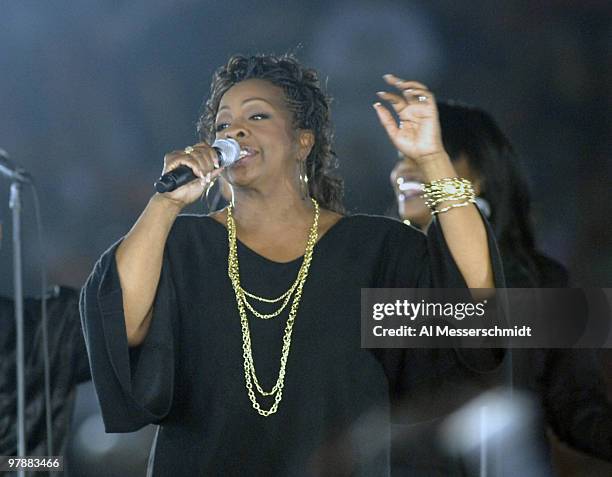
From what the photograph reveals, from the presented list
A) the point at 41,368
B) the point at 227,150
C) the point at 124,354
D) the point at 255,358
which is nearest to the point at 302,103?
the point at 227,150

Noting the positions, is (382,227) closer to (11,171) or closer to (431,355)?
(431,355)

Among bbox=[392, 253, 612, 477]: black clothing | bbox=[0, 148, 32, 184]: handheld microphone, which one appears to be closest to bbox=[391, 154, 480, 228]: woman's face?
bbox=[392, 253, 612, 477]: black clothing

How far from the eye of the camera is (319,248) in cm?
197

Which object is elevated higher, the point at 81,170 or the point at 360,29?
the point at 360,29

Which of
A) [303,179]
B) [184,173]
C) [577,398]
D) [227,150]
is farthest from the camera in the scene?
[577,398]

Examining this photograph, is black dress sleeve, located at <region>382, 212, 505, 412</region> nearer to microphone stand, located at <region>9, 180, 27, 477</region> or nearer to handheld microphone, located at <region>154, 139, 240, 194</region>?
handheld microphone, located at <region>154, 139, 240, 194</region>

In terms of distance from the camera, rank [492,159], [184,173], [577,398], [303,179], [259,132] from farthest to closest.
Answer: [492,159], [577,398], [303,179], [259,132], [184,173]

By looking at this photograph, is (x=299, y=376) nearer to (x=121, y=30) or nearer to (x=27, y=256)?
(x=27, y=256)

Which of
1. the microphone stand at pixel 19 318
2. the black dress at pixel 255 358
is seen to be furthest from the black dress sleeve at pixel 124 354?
the microphone stand at pixel 19 318

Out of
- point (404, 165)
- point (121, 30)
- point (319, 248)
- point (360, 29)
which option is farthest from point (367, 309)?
point (121, 30)

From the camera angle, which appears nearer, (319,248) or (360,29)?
(319,248)

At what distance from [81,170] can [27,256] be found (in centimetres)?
28

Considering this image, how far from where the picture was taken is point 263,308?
1.92 metres

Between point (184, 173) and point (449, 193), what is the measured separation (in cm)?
50
